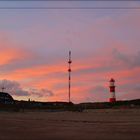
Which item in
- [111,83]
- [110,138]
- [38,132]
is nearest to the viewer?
[110,138]

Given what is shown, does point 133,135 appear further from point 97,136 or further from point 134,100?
point 134,100

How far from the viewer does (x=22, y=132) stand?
2289 centimetres

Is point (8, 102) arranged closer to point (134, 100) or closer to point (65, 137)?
point (134, 100)

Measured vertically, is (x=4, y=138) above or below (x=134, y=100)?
below

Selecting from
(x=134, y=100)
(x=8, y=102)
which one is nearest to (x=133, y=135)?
(x=134, y=100)

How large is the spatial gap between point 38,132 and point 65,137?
2.88 m

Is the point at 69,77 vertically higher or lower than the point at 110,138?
higher

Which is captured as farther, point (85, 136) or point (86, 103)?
point (86, 103)

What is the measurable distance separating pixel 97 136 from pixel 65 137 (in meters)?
1.39

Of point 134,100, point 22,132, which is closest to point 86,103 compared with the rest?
point 134,100

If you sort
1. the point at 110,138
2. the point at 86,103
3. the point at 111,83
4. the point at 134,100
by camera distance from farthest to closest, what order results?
the point at 86,103, the point at 134,100, the point at 111,83, the point at 110,138

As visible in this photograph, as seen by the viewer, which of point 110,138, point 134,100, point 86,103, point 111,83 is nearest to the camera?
point 110,138

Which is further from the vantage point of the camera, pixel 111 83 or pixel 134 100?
pixel 134 100

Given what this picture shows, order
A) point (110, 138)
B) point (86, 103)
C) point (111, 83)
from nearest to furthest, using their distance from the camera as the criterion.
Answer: point (110, 138), point (111, 83), point (86, 103)
